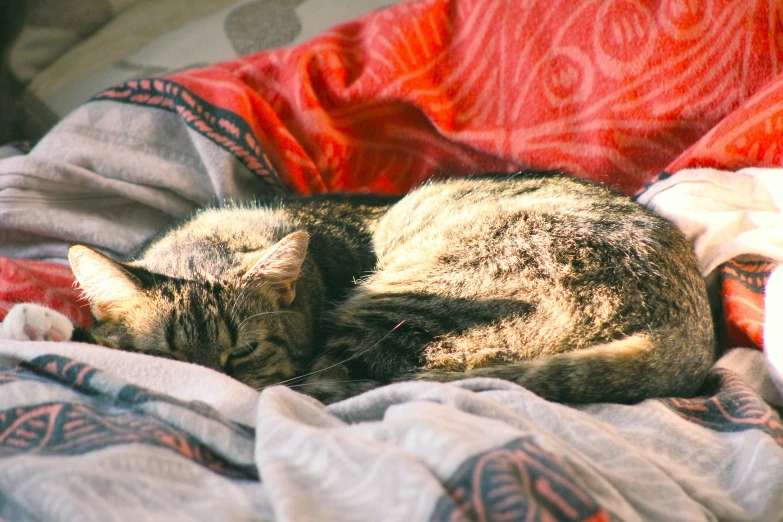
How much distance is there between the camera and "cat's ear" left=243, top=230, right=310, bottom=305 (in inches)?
47.1

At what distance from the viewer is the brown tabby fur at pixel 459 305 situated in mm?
1088

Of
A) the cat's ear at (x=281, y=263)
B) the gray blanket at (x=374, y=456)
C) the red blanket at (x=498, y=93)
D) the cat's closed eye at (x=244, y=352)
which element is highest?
the red blanket at (x=498, y=93)

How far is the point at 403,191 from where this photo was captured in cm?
184

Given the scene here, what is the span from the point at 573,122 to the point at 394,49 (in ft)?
1.77

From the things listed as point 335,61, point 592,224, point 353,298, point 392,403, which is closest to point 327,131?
point 335,61

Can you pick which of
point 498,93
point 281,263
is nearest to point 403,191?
point 498,93

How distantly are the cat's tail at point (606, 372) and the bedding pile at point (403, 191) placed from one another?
0.04 metres

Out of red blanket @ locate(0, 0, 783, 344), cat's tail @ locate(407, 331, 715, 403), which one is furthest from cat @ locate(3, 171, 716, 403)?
red blanket @ locate(0, 0, 783, 344)

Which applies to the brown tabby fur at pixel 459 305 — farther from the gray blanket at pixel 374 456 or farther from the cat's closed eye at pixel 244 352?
the gray blanket at pixel 374 456

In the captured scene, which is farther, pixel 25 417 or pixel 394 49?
pixel 394 49

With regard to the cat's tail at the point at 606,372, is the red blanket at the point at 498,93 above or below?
above

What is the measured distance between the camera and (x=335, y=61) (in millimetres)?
1704

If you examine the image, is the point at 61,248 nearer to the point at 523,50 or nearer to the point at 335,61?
the point at 335,61

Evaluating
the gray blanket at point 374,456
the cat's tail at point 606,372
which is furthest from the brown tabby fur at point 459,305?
the gray blanket at point 374,456
